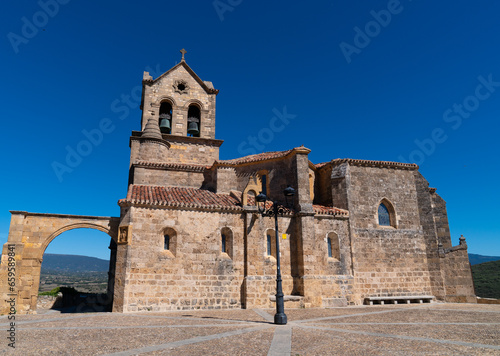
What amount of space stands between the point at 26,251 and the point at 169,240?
6.15m

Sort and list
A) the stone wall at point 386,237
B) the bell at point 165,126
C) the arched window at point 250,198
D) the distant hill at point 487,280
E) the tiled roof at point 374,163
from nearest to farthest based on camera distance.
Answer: the arched window at point 250,198
the stone wall at point 386,237
the tiled roof at point 374,163
the bell at point 165,126
the distant hill at point 487,280

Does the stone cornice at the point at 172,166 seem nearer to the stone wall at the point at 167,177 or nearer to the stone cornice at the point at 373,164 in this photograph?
the stone wall at the point at 167,177

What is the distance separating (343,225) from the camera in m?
17.5

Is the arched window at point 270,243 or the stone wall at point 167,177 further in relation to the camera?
the stone wall at point 167,177

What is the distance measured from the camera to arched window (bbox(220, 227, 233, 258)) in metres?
15.8

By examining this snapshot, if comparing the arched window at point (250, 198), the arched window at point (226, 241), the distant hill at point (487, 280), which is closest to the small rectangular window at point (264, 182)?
the arched window at point (250, 198)

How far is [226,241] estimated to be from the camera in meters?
16.0

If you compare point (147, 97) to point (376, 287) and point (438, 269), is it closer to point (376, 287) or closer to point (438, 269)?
point (376, 287)

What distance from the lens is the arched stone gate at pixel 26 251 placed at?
13469 millimetres

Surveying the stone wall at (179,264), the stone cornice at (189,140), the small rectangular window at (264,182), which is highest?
the stone cornice at (189,140)

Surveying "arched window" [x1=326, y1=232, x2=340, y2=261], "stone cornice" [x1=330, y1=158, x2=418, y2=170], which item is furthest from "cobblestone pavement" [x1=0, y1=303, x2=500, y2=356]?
"stone cornice" [x1=330, y1=158, x2=418, y2=170]

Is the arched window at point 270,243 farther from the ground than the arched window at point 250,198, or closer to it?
closer to it

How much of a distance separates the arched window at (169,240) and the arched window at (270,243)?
188 inches

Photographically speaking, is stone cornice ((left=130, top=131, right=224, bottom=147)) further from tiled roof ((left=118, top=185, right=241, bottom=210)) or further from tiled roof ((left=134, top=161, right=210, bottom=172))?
tiled roof ((left=118, top=185, right=241, bottom=210))
